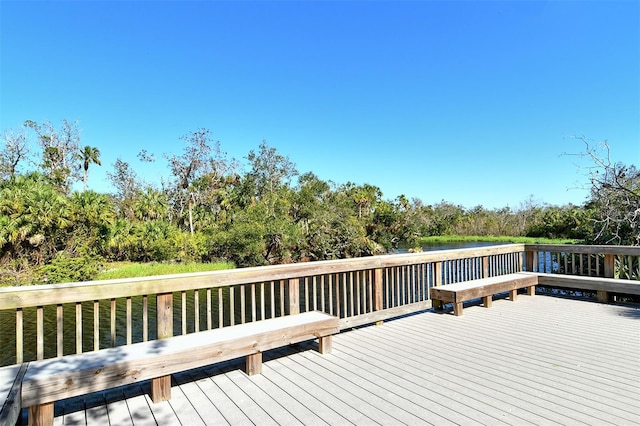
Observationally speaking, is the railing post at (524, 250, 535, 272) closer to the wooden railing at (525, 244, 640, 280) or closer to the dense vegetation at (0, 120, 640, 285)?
the wooden railing at (525, 244, 640, 280)

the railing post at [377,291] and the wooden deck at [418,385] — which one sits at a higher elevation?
the railing post at [377,291]

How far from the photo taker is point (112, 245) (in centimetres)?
1505

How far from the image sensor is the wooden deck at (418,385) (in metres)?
2.03

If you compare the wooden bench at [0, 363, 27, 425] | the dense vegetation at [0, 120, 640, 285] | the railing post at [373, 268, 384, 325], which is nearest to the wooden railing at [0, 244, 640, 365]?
the railing post at [373, 268, 384, 325]

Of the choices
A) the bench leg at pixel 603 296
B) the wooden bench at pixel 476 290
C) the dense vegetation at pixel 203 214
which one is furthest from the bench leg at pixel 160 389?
the dense vegetation at pixel 203 214

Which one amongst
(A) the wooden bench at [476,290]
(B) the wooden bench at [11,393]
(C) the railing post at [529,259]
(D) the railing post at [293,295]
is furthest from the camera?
(C) the railing post at [529,259]

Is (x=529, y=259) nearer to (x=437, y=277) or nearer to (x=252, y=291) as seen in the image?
(x=437, y=277)

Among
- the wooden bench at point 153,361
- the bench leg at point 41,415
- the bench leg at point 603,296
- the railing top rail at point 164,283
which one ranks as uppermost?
the railing top rail at point 164,283

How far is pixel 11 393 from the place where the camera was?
66.6 inches

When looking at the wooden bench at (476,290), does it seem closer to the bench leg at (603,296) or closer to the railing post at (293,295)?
the bench leg at (603,296)

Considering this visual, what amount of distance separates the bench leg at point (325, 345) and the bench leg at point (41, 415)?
6.29ft

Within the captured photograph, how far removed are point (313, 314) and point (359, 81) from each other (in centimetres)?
1350

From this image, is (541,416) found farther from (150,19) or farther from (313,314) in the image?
(150,19)

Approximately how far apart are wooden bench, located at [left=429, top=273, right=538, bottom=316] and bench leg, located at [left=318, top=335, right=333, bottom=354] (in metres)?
1.96
